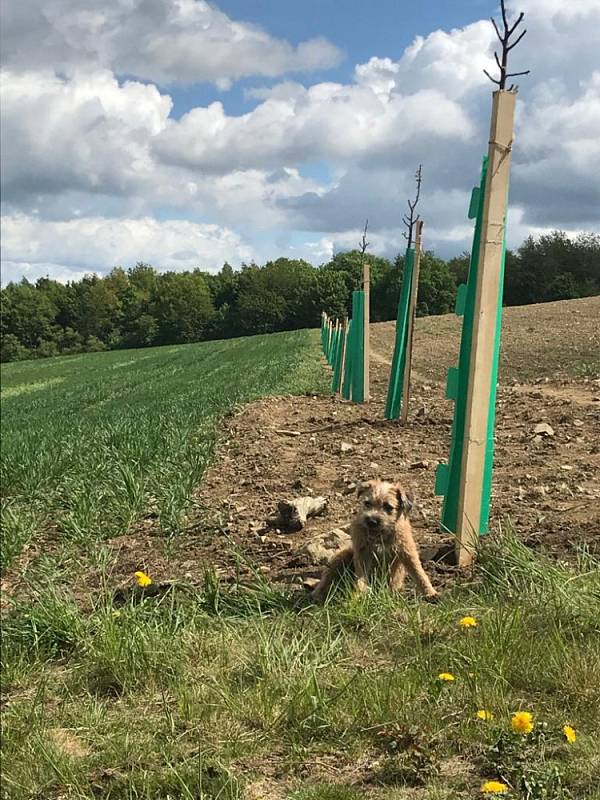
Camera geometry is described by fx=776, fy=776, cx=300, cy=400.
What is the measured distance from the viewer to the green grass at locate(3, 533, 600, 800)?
2527 millimetres

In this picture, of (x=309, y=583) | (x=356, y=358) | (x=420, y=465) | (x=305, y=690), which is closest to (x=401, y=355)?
(x=356, y=358)

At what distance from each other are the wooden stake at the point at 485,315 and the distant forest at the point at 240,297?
990 centimetres

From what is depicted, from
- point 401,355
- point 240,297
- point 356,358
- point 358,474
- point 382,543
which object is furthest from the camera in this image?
point 240,297

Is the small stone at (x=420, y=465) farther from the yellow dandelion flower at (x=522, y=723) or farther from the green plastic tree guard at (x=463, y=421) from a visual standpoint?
the yellow dandelion flower at (x=522, y=723)

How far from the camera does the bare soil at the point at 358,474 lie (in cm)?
488

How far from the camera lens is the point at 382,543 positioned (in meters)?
4.13

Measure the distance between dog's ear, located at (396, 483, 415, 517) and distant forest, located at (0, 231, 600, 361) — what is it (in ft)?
34.7

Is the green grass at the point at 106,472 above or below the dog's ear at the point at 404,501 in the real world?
below

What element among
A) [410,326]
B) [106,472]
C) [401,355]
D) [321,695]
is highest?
[410,326]

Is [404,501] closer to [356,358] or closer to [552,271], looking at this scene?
[356,358]

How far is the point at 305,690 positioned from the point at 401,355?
699 centimetres

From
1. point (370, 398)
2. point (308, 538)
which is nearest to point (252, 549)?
point (308, 538)

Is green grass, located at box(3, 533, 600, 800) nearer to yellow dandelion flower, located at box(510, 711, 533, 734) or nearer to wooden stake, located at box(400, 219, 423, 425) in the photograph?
yellow dandelion flower, located at box(510, 711, 533, 734)

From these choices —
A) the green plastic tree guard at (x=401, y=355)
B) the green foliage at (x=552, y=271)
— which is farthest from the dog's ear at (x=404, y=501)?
the green foliage at (x=552, y=271)
